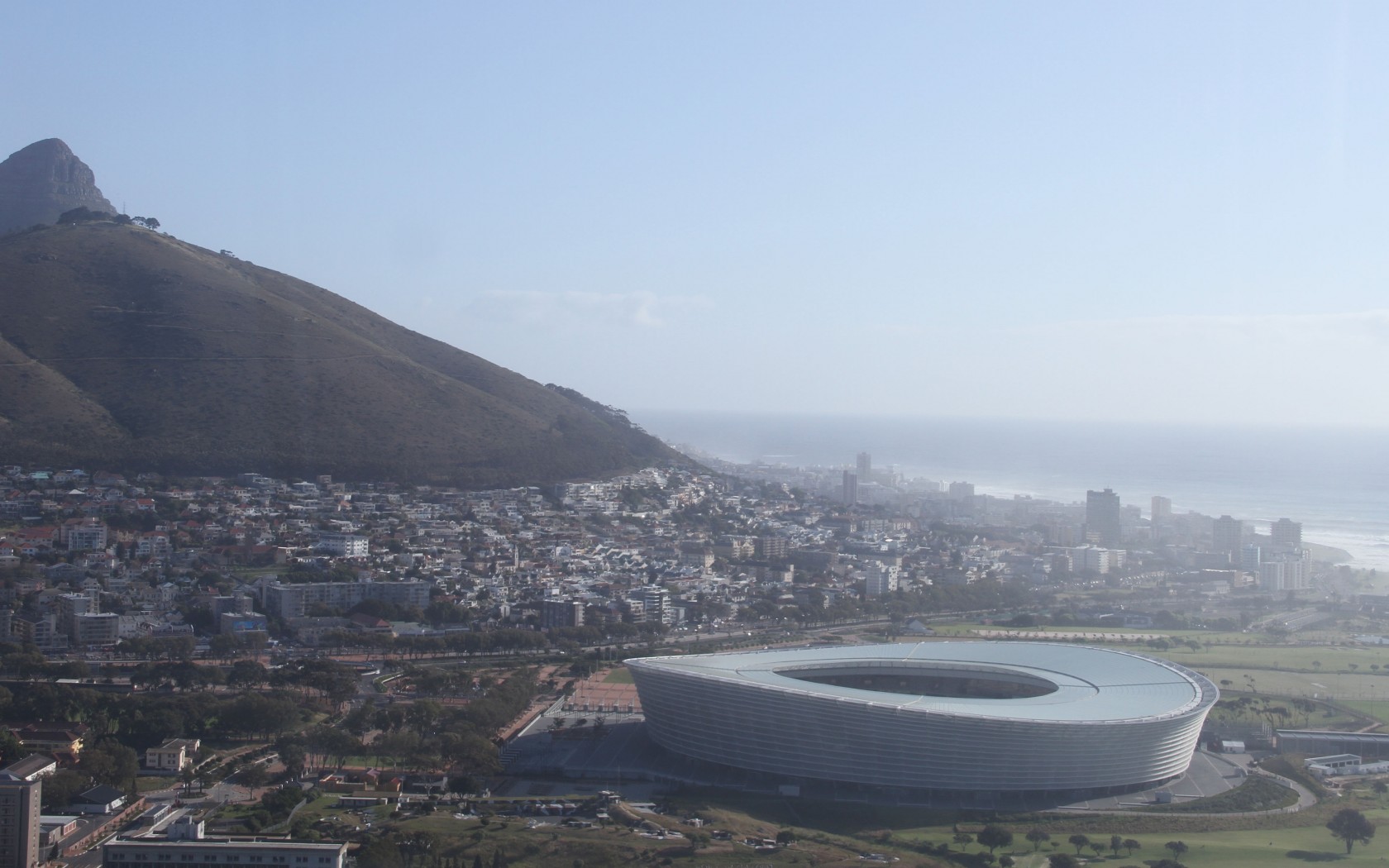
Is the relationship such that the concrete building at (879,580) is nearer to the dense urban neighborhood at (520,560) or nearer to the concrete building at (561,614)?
the dense urban neighborhood at (520,560)

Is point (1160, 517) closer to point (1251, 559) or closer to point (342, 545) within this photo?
point (1251, 559)

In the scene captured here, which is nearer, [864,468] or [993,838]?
[993,838]

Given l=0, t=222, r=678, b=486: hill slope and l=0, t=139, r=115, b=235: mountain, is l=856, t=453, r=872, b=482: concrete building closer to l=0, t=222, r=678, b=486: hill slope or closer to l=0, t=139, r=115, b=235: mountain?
l=0, t=222, r=678, b=486: hill slope

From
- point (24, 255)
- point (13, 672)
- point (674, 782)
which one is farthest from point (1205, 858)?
point (24, 255)

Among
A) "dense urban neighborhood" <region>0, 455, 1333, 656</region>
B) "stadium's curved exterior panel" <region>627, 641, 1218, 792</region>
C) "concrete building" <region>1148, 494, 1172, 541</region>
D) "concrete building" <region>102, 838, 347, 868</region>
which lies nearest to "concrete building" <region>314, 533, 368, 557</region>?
"dense urban neighborhood" <region>0, 455, 1333, 656</region>

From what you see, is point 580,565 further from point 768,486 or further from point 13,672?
point 768,486

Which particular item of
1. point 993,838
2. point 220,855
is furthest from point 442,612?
point 993,838
